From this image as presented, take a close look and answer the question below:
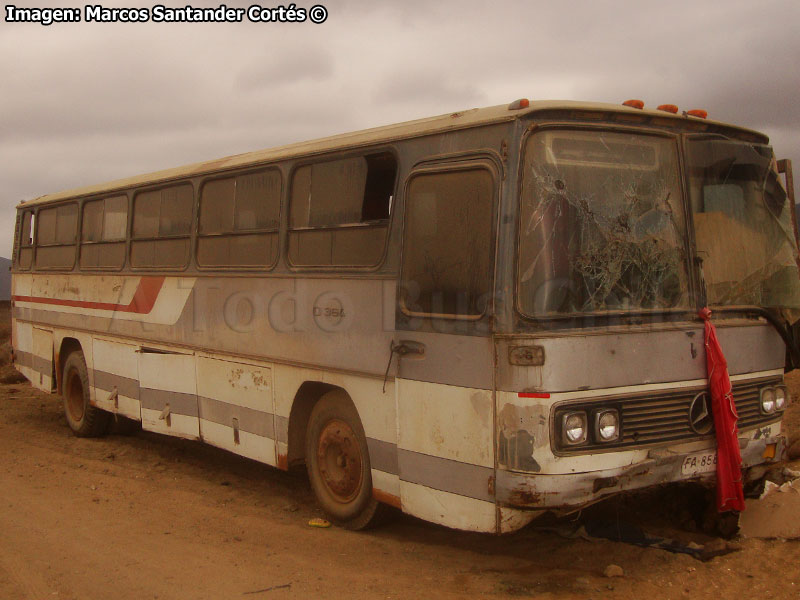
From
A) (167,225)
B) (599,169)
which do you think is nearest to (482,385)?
(599,169)

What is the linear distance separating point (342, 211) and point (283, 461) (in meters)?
2.19

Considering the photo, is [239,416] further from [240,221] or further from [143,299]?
[143,299]

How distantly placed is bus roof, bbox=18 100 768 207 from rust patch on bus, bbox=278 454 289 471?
2503mm

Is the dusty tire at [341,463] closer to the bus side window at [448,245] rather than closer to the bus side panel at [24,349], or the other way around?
the bus side window at [448,245]

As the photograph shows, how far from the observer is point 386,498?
5.85 metres

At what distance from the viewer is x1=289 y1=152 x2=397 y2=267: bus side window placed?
5.88m

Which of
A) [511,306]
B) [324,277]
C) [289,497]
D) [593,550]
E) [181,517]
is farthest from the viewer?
[289,497]

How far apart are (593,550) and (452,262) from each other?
2.17 m

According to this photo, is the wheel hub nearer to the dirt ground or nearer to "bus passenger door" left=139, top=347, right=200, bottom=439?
the dirt ground

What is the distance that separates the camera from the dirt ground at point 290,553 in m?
5.02

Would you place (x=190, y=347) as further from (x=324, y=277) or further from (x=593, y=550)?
(x=593, y=550)

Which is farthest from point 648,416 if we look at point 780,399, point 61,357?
point 61,357

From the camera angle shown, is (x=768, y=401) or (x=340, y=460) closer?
(x=768, y=401)

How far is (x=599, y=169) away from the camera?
4996mm
